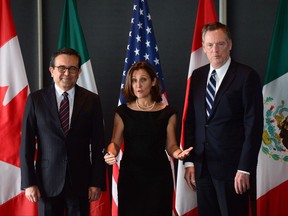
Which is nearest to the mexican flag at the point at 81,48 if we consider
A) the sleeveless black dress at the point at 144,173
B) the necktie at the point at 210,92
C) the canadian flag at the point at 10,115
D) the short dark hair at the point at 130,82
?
A: the canadian flag at the point at 10,115

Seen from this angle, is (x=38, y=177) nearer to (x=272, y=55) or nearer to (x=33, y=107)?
(x=33, y=107)

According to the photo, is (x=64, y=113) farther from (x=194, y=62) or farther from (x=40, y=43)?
(x=40, y=43)

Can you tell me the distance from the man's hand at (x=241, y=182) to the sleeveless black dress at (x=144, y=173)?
1.50 feet

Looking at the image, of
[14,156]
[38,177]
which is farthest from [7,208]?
[38,177]

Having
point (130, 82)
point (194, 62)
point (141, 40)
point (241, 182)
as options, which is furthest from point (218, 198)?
point (141, 40)

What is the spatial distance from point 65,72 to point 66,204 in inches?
32.1

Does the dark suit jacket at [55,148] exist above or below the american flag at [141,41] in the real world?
below

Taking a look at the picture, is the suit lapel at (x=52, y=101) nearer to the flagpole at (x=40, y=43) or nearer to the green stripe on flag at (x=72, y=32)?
the green stripe on flag at (x=72, y=32)

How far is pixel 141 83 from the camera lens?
8.93ft

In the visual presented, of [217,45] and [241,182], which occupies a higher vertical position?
[217,45]

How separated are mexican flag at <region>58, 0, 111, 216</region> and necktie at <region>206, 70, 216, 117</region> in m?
1.30

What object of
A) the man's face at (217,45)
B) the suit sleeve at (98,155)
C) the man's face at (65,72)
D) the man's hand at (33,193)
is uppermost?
the man's face at (217,45)

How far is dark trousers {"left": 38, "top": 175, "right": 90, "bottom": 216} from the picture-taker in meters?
2.53

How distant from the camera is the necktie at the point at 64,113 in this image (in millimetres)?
2539
